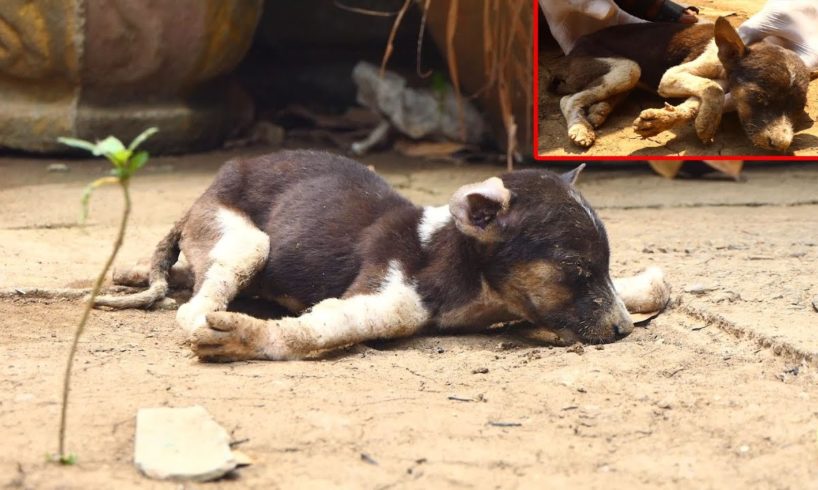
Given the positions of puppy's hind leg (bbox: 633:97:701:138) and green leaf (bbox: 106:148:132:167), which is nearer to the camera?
green leaf (bbox: 106:148:132:167)

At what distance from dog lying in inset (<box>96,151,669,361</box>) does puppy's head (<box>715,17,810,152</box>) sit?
81 cm

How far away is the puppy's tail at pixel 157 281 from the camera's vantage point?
520 cm

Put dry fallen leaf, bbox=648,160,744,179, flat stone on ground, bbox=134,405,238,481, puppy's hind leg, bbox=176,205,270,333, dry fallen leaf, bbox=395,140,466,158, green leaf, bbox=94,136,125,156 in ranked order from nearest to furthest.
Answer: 1. green leaf, bbox=94,136,125,156
2. flat stone on ground, bbox=134,405,238,481
3. puppy's hind leg, bbox=176,205,270,333
4. dry fallen leaf, bbox=648,160,744,179
5. dry fallen leaf, bbox=395,140,466,158

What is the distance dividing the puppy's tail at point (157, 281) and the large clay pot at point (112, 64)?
360 cm

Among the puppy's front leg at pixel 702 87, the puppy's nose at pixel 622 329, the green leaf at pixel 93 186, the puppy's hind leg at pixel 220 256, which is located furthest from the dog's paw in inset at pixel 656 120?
the green leaf at pixel 93 186

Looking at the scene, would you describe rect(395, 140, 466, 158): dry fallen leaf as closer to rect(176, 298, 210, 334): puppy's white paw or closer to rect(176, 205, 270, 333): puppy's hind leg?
rect(176, 205, 270, 333): puppy's hind leg

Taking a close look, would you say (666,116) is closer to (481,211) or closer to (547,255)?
(547,255)

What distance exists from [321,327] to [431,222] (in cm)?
80

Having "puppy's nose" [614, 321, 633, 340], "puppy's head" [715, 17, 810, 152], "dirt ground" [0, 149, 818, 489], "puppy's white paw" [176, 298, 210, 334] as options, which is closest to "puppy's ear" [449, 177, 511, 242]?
"dirt ground" [0, 149, 818, 489]

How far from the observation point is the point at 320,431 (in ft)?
11.2

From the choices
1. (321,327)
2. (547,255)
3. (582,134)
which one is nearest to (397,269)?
(321,327)

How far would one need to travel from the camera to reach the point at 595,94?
14.3 feet

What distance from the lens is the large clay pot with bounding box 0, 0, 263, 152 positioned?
8.49 m

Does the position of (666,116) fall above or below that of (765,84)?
below
